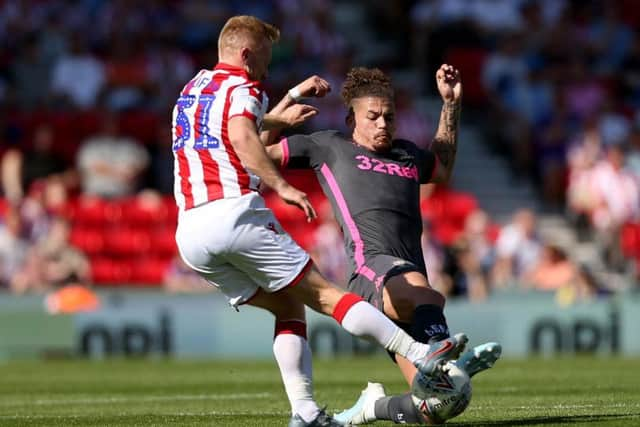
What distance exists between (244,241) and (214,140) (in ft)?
2.00

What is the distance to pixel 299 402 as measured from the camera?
7.41m

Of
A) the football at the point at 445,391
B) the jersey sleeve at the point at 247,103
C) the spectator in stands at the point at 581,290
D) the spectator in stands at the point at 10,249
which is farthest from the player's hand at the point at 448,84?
the spectator in stands at the point at 10,249

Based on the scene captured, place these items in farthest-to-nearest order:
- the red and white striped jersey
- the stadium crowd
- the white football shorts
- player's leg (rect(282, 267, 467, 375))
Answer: the stadium crowd
the red and white striped jersey
the white football shorts
player's leg (rect(282, 267, 467, 375))

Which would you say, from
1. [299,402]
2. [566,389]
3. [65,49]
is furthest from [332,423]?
[65,49]

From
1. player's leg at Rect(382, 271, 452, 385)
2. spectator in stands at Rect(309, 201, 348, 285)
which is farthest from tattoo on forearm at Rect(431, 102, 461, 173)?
spectator in stands at Rect(309, 201, 348, 285)

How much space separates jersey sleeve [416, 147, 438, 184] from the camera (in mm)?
8430

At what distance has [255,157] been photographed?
7.12 meters

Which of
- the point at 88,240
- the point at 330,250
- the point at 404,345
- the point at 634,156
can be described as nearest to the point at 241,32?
the point at 404,345

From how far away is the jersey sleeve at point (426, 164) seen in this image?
8430 millimetres

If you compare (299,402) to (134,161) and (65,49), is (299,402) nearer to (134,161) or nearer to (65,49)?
(134,161)

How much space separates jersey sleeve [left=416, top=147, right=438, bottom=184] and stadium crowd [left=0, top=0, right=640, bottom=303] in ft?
35.6

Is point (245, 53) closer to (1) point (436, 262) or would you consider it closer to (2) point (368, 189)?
(2) point (368, 189)

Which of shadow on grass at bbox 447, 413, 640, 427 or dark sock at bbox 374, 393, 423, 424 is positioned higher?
dark sock at bbox 374, 393, 423, 424

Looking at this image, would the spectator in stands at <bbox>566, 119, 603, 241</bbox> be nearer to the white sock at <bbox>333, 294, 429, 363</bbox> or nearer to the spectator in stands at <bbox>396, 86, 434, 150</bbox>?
the spectator in stands at <bbox>396, 86, 434, 150</bbox>
